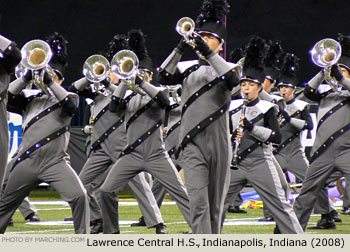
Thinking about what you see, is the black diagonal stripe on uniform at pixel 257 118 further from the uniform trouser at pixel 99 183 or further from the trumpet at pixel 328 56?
the uniform trouser at pixel 99 183

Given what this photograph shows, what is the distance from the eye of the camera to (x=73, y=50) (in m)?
19.6

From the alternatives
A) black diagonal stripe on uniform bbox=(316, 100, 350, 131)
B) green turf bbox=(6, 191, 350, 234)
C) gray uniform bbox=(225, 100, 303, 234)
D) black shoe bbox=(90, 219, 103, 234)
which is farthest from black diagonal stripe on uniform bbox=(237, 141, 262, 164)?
black shoe bbox=(90, 219, 103, 234)

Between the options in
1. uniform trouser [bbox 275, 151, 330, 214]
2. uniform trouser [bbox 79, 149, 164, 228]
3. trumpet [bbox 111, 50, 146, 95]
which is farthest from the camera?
uniform trouser [bbox 275, 151, 330, 214]

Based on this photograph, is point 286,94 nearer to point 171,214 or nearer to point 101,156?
point 171,214

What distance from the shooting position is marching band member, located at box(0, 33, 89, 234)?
7.15m

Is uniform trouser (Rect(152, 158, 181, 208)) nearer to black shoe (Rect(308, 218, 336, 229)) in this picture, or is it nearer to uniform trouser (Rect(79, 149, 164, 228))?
uniform trouser (Rect(79, 149, 164, 228))

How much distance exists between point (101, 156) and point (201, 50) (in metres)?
3.74

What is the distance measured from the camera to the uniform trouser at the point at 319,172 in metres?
8.23

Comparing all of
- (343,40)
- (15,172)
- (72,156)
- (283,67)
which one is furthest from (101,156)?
(72,156)

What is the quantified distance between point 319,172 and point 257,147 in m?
0.88

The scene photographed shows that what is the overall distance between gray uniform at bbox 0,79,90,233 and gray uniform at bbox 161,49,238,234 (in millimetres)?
1290

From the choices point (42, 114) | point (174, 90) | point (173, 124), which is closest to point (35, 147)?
point (42, 114)

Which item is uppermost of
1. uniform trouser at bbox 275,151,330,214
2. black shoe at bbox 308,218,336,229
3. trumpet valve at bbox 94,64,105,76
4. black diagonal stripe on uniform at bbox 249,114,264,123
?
trumpet valve at bbox 94,64,105,76

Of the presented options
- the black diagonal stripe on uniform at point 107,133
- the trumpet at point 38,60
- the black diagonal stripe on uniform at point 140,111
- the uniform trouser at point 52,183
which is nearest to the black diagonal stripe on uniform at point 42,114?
the trumpet at point 38,60
